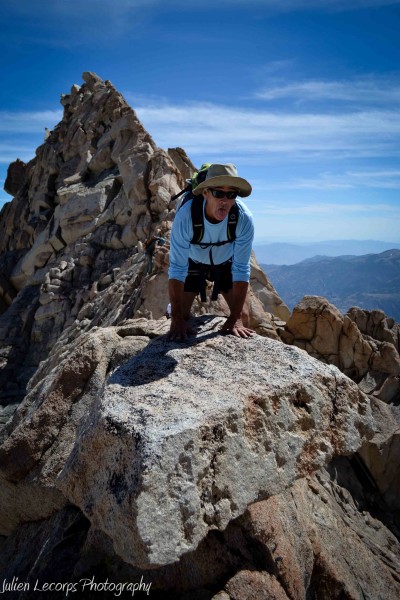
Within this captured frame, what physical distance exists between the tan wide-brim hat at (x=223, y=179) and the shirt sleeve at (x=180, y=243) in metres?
0.50

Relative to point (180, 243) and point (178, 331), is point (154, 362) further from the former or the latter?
point (180, 243)

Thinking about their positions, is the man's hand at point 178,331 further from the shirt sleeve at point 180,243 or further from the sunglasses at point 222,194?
the sunglasses at point 222,194

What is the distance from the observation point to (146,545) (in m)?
4.09

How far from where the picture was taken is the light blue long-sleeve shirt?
275 inches

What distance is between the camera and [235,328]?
7.31 meters

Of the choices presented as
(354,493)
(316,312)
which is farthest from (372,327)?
(354,493)

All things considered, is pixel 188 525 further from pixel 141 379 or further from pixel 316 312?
pixel 316 312

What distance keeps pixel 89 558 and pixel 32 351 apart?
1139 inches

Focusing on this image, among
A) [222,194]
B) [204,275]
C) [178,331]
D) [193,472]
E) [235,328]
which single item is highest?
[222,194]

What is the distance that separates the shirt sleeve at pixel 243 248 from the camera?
721cm

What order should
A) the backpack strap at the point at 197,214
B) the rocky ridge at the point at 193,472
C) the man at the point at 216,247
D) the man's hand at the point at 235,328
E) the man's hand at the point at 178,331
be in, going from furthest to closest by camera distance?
the man's hand at the point at 235,328, the man's hand at the point at 178,331, the backpack strap at the point at 197,214, the man at the point at 216,247, the rocky ridge at the point at 193,472

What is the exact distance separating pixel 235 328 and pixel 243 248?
140cm

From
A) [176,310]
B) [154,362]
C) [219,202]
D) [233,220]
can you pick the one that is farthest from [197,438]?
[233,220]

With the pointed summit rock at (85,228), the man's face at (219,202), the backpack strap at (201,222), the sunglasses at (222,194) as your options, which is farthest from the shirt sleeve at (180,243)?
the pointed summit rock at (85,228)
